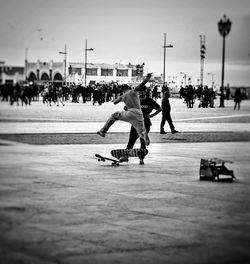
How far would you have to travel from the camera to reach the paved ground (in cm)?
556

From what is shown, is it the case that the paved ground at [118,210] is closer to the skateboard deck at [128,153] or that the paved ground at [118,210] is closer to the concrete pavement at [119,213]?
the concrete pavement at [119,213]

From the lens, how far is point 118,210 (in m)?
7.47

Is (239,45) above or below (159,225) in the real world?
above

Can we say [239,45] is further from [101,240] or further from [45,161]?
[101,240]

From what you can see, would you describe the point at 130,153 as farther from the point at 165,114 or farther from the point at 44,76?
the point at 165,114

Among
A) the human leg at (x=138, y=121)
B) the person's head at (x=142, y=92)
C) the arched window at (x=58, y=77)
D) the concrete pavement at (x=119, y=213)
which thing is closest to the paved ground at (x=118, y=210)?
the concrete pavement at (x=119, y=213)

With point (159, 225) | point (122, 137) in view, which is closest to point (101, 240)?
point (159, 225)

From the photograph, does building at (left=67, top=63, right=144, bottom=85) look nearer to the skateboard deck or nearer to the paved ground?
the paved ground

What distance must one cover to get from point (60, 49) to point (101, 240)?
20.6 ft

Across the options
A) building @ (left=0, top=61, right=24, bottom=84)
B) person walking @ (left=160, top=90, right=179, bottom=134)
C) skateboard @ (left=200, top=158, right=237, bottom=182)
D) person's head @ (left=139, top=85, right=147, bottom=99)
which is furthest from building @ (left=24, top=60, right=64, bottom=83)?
person walking @ (left=160, top=90, right=179, bottom=134)

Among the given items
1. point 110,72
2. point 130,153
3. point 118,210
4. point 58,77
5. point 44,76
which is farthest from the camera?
point 110,72

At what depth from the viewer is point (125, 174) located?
10.8m

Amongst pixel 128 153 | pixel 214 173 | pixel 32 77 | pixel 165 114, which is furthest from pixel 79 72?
pixel 165 114

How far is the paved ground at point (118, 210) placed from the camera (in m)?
A: 5.56
